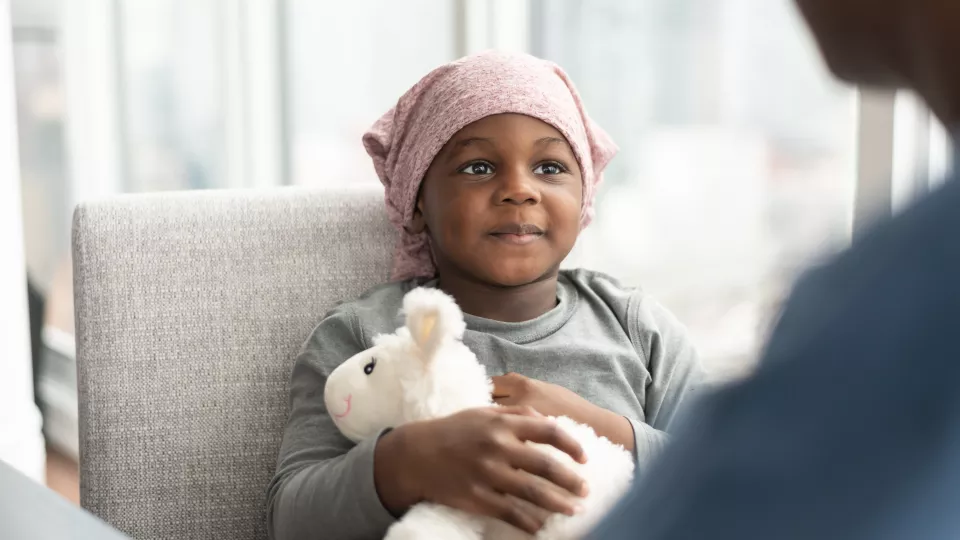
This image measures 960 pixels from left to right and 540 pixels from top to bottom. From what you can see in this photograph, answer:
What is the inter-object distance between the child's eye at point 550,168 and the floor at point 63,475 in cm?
200

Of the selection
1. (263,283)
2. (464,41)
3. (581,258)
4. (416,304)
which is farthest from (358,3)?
(416,304)

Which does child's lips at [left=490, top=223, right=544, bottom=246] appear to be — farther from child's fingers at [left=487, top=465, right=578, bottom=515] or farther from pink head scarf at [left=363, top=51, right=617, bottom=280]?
child's fingers at [left=487, top=465, right=578, bottom=515]

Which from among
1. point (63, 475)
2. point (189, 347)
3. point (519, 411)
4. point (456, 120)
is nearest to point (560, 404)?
point (519, 411)

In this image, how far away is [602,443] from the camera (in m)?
0.98

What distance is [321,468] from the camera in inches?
42.1

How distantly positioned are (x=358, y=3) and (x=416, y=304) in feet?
6.93

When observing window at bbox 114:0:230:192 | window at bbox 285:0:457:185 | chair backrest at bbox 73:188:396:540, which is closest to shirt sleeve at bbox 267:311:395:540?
chair backrest at bbox 73:188:396:540

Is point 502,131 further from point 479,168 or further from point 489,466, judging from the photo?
point 489,466

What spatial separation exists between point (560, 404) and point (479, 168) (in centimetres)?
31

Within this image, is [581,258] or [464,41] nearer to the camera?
[581,258]

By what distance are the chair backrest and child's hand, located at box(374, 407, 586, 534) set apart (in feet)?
1.20

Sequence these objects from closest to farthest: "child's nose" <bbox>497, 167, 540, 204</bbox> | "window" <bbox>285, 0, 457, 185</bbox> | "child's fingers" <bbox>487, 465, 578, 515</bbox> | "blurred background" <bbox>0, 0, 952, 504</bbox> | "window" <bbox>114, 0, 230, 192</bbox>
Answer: "child's fingers" <bbox>487, 465, 578, 515</bbox>, "child's nose" <bbox>497, 167, 540, 204</bbox>, "blurred background" <bbox>0, 0, 952, 504</bbox>, "window" <bbox>285, 0, 457, 185</bbox>, "window" <bbox>114, 0, 230, 192</bbox>

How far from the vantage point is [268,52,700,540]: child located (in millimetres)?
1064

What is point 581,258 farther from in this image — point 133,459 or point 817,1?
point 817,1
